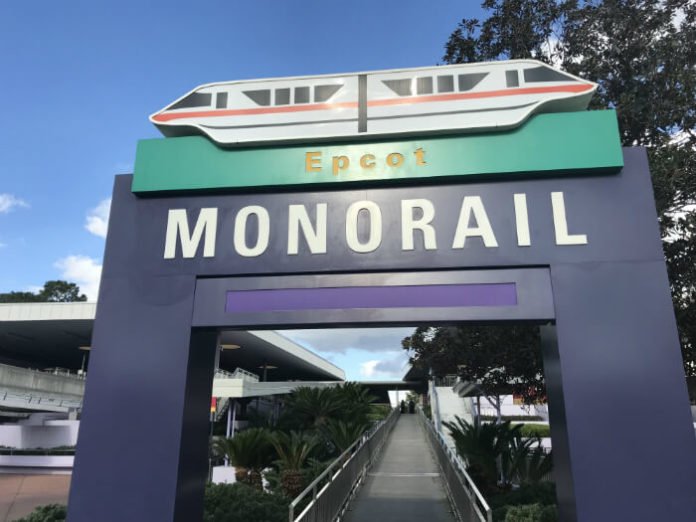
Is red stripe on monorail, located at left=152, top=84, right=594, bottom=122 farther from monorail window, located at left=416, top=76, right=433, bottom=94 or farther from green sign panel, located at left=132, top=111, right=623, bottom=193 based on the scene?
green sign panel, located at left=132, top=111, right=623, bottom=193

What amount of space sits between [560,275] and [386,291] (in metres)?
1.90

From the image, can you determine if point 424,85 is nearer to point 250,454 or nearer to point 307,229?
point 307,229

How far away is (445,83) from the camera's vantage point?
6520 mm

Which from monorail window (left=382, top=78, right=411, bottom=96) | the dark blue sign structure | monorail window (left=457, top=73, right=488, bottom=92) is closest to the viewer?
the dark blue sign structure

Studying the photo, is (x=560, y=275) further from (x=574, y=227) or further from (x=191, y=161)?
(x=191, y=161)

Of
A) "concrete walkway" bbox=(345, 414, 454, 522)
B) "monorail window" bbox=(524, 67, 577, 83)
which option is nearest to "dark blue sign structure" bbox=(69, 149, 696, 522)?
"monorail window" bbox=(524, 67, 577, 83)

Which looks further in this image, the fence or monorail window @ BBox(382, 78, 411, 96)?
the fence

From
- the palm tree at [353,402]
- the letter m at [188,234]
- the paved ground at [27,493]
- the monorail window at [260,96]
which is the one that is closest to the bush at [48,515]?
the letter m at [188,234]

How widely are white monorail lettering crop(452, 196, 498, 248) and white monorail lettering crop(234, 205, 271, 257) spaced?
7.28ft

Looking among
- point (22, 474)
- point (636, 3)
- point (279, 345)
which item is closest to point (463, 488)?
point (636, 3)

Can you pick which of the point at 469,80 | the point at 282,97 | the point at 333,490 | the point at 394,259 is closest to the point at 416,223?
the point at 394,259

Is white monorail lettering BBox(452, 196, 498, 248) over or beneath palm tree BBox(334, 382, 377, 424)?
over

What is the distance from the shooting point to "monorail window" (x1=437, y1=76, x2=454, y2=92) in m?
6.48

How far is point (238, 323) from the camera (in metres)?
5.98
